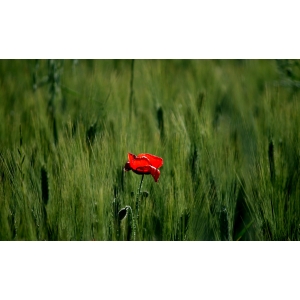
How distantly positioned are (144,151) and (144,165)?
0.37 feet

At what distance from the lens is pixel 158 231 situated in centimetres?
147

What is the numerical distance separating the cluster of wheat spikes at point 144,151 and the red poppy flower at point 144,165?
39 mm

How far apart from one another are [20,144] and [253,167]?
2.22 ft

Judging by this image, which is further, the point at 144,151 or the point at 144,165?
the point at 144,151

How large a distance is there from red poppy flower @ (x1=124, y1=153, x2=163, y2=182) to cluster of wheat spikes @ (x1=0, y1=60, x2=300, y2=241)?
0.13ft

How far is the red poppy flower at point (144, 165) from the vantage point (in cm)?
143

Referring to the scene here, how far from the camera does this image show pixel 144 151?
1546mm

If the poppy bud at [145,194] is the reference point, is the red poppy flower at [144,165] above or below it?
above

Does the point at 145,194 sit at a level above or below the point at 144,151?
below

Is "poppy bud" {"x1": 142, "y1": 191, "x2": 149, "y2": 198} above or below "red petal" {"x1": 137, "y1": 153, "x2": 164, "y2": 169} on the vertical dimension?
below

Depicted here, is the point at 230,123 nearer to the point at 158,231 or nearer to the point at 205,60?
the point at 205,60

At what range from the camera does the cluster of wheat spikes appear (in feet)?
4.62

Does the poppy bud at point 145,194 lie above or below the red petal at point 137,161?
below

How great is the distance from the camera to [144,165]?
4.73ft
